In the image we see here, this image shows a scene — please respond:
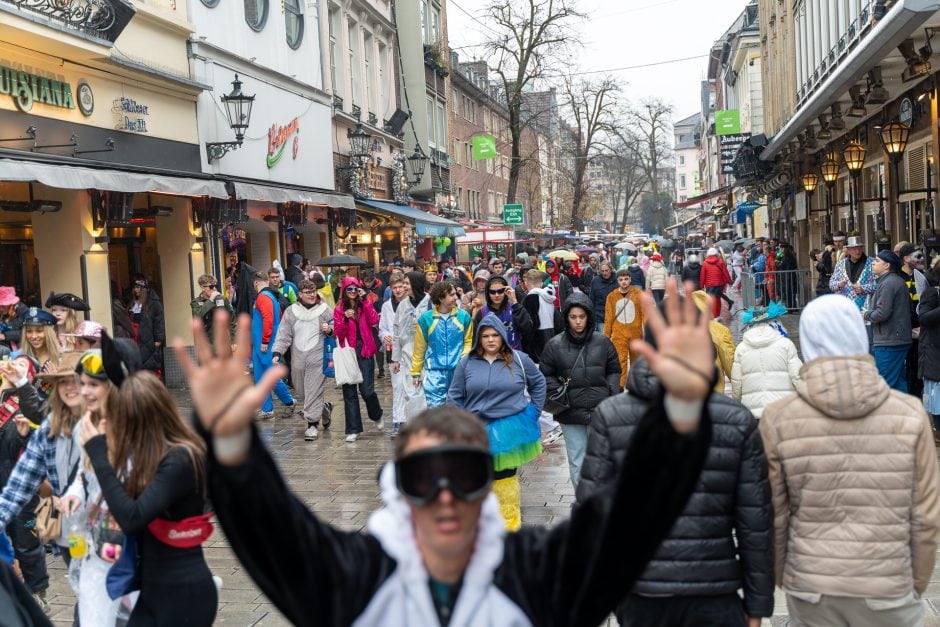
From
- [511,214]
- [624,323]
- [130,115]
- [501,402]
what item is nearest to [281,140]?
[130,115]

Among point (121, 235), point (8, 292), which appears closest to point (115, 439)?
point (8, 292)

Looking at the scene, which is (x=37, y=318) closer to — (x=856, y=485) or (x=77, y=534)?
(x=77, y=534)

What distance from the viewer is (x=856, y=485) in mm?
3611

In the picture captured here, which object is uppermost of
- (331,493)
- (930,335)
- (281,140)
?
(281,140)

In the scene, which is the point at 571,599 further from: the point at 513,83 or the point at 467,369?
the point at 513,83

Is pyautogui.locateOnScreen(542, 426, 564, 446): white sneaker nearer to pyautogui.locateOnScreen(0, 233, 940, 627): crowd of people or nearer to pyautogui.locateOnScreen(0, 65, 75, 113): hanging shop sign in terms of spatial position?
pyautogui.locateOnScreen(0, 233, 940, 627): crowd of people

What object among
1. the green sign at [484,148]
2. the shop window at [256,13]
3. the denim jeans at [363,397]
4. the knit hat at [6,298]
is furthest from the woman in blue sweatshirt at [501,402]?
the green sign at [484,148]

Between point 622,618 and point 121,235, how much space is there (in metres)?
14.3

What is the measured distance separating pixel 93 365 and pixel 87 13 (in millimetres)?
10210

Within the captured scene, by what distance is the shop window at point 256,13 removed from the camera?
20.0 meters

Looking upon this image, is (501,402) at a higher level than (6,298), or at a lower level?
lower

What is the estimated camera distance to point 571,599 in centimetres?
208

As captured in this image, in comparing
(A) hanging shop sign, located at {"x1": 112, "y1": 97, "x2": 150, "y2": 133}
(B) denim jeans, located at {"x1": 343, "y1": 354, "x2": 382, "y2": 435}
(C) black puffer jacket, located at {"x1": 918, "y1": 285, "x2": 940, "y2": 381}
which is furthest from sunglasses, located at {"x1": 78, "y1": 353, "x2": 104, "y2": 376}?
(A) hanging shop sign, located at {"x1": 112, "y1": 97, "x2": 150, "y2": 133}

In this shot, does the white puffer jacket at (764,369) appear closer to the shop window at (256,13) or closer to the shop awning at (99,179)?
the shop awning at (99,179)
